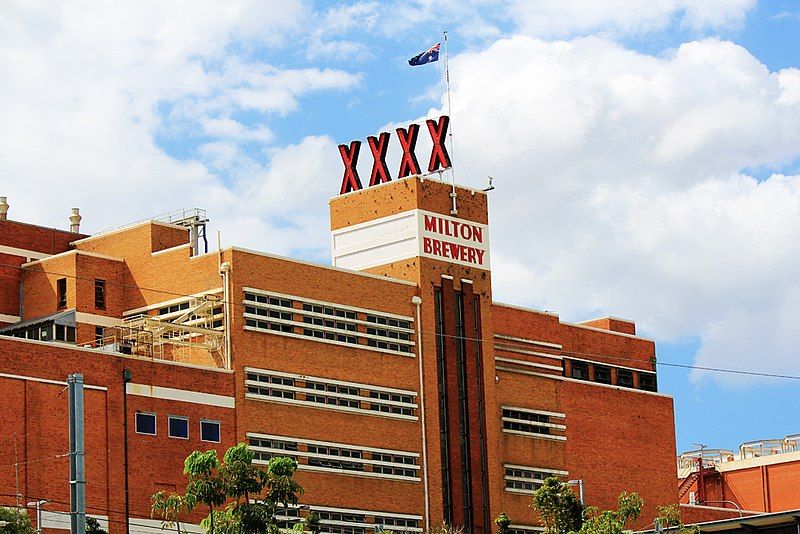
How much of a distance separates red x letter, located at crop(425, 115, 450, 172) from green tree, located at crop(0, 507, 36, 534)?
158ft

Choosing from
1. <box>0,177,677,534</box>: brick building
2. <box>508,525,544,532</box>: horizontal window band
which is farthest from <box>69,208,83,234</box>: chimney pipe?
<box>508,525,544,532</box>: horizontal window band

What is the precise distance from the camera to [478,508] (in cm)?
11525

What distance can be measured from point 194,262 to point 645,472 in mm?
41373

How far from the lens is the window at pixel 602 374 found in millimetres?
130750

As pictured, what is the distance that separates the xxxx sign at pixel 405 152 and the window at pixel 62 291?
832 inches

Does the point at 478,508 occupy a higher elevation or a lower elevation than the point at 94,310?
lower

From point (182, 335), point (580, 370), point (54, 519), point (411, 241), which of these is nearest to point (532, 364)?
point (580, 370)

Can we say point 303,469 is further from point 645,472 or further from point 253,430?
point 645,472

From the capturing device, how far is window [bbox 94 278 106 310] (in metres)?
111

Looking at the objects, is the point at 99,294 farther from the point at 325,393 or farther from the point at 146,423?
the point at 325,393

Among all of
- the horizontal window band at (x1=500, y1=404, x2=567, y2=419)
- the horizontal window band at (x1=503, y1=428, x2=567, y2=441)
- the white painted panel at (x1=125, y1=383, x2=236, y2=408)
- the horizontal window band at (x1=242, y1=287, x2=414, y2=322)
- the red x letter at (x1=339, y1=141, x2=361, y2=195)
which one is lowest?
the horizontal window band at (x1=503, y1=428, x2=567, y2=441)

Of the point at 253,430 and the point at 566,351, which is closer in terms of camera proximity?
the point at 253,430

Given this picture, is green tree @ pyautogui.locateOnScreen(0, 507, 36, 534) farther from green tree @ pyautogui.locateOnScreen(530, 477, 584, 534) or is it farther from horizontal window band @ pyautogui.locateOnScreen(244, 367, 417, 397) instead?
horizontal window band @ pyautogui.locateOnScreen(244, 367, 417, 397)

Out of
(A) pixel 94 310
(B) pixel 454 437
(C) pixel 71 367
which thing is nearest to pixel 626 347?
(B) pixel 454 437
